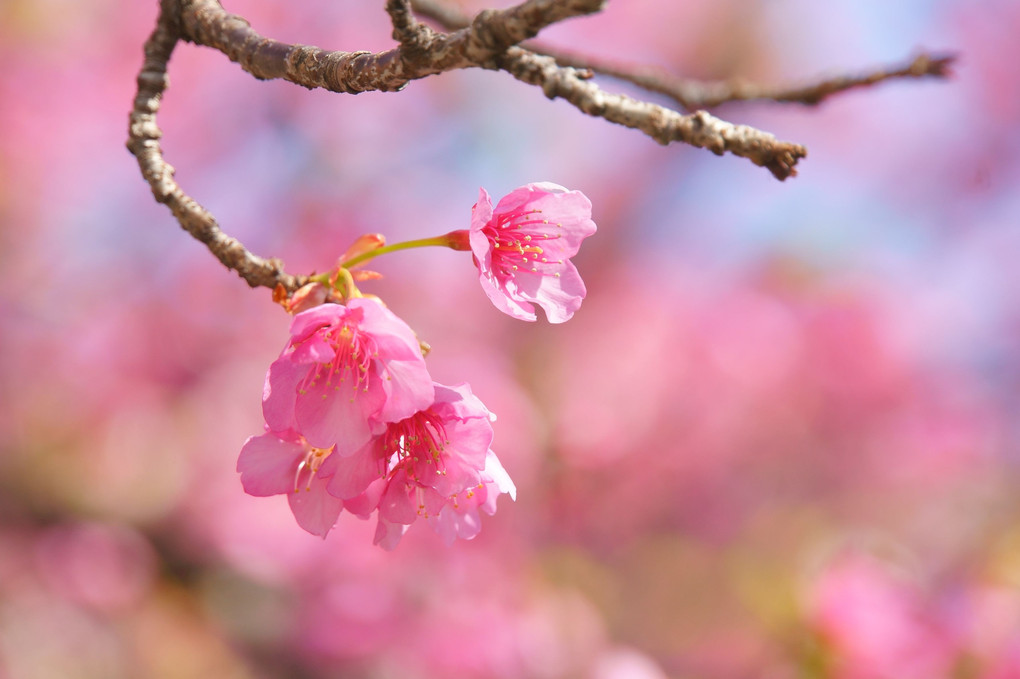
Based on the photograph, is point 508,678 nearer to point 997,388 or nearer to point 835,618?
point 835,618

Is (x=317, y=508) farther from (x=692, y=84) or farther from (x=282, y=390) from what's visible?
(x=692, y=84)

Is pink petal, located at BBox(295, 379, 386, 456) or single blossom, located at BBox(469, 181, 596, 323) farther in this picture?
single blossom, located at BBox(469, 181, 596, 323)

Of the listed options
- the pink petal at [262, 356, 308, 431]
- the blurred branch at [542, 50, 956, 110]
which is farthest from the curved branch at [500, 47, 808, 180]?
the blurred branch at [542, 50, 956, 110]

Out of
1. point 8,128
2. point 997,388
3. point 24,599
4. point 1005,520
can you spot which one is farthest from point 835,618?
point 8,128

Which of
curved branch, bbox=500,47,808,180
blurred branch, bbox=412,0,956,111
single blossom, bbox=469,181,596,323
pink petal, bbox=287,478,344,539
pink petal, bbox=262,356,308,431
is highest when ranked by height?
blurred branch, bbox=412,0,956,111

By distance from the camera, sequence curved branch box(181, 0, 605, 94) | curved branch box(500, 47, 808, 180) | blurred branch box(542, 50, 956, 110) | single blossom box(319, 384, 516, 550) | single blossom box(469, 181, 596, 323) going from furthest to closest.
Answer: blurred branch box(542, 50, 956, 110)
single blossom box(469, 181, 596, 323)
single blossom box(319, 384, 516, 550)
curved branch box(500, 47, 808, 180)
curved branch box(181, 0, 605, 94)

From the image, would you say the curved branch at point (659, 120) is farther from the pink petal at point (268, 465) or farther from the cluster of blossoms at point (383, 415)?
the pink petal at point (268, 465)

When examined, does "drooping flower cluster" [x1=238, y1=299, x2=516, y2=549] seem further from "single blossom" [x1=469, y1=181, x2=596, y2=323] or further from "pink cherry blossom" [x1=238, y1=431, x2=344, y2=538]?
"single blossom" [x1=469, y1=181, x2=596, y2=323]

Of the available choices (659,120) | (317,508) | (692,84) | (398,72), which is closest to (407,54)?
(398,72)

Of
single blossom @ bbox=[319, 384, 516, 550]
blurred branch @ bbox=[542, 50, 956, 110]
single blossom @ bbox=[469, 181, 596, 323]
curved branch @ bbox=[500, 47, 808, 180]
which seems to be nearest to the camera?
curved branch @ bbox=[500, 47, 808, 180]
